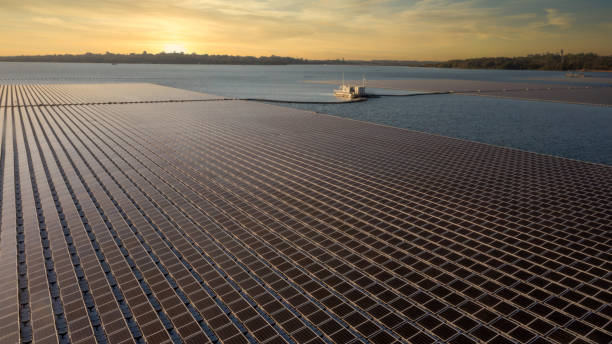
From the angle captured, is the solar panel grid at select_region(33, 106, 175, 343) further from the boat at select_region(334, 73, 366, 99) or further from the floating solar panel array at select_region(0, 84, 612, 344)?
the boat at select_region(334, 73, 366, 99)

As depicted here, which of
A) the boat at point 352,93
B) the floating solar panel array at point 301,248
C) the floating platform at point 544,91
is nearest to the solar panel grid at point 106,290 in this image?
the floating solar panel array at point 301,248

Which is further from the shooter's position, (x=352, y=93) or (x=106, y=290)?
(x=352, y=93)

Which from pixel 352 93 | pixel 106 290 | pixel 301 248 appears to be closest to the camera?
pixel 106 290

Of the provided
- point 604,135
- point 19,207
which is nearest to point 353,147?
point 19,207

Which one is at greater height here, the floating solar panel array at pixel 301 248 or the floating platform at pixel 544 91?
the floating platform at pixel 544 91

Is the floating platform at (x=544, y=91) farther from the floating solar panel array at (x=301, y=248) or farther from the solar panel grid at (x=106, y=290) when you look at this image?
the solar panel grid at (x=106, y=290)

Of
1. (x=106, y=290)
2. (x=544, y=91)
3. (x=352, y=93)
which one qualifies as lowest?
(x=106, y=290)

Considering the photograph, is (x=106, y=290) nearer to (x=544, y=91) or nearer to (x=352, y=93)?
(x=352, y=93)

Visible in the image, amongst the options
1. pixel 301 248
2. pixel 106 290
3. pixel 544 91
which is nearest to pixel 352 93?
pixel 544 91
